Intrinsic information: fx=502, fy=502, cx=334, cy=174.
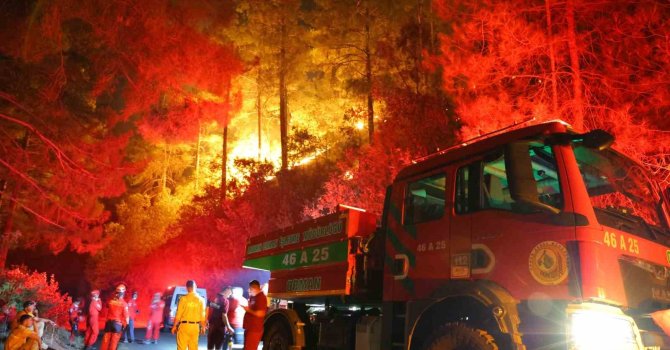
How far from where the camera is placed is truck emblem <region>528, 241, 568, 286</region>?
3.84 metres

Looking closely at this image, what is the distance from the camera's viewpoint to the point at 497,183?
183 inches

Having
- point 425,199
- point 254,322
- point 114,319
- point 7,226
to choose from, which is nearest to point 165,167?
point 7,226

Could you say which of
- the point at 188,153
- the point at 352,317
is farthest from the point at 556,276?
the point at 188,153

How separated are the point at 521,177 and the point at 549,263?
2.35 feet

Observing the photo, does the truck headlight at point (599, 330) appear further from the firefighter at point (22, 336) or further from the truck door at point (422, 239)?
the firefighter at point (22, 336)

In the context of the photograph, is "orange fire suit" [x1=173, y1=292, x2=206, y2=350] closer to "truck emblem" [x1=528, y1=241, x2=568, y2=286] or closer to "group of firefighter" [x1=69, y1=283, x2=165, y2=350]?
"group of firefighter" [x1=69, y1=283, x2=165, y2=350]

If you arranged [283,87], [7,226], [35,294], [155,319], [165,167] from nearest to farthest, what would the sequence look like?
1. [35,294]
2. [155,319]
3. [7,226]
4. [283,87]
5. [165,167]

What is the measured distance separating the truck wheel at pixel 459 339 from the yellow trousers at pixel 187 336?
15.7ft

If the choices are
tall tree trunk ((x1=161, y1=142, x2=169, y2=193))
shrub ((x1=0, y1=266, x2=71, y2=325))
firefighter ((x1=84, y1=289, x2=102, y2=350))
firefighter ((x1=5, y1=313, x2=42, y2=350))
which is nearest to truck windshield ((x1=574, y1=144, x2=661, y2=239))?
firefighter ((x1=5, y1=313, x2=42, y2=350))

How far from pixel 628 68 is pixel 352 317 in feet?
32.1

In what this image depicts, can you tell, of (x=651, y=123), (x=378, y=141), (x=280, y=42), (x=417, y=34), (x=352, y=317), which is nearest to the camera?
(x=352, y=317)

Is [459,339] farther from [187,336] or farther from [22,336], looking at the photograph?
[22,336]

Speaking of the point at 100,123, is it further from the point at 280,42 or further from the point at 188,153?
the point at 188,153

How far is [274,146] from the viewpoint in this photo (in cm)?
3638
